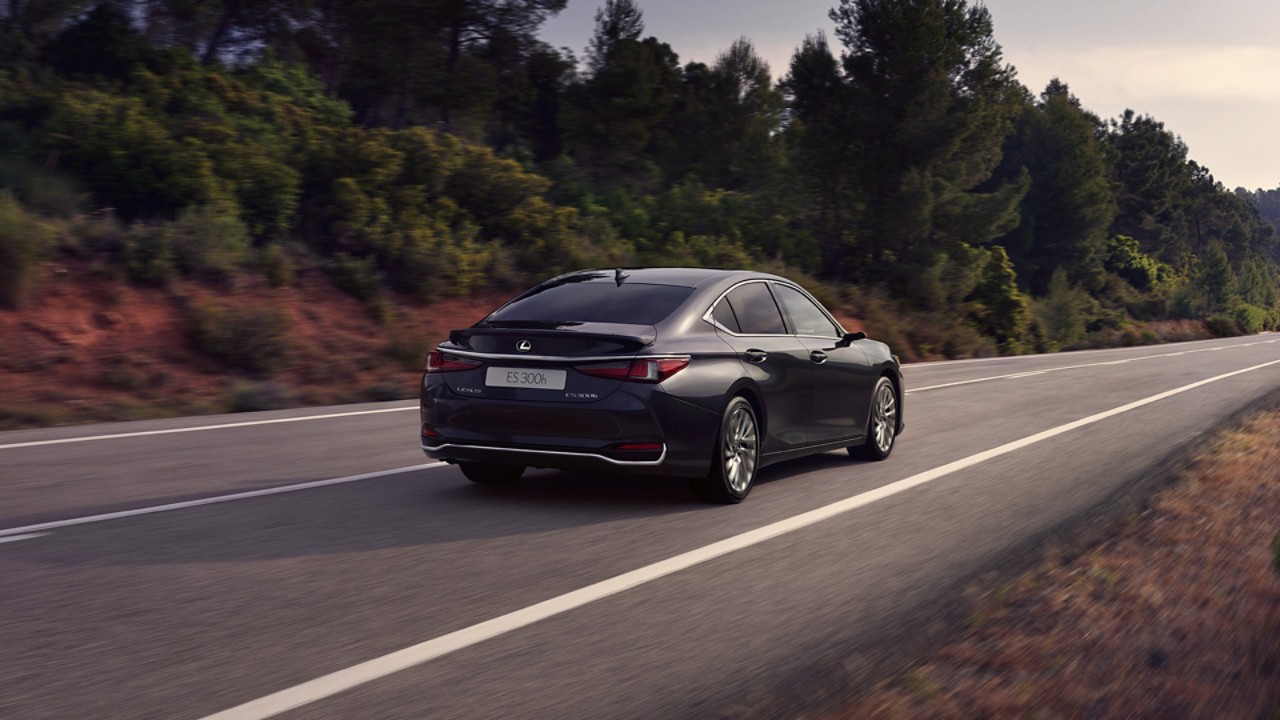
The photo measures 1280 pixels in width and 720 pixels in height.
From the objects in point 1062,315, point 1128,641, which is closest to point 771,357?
point 1128,641

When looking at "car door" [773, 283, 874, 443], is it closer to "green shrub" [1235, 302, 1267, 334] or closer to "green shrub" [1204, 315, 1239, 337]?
"green shrub" [1204, 315, 1239, 337]

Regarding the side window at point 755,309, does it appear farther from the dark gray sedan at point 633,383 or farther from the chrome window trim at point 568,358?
the chrome window trim at point 568,358

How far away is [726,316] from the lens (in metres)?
8.34

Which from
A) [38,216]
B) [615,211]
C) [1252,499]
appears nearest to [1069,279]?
[615,211]

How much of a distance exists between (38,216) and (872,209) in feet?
94.0

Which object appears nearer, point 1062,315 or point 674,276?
point 674,276

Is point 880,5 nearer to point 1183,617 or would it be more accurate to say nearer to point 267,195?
point 267,195

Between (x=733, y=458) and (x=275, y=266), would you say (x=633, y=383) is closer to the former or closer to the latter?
(x=733, y=458)

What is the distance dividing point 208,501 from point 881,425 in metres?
5.34

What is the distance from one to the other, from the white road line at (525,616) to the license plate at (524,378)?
139 centimetres

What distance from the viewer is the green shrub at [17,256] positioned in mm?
16891

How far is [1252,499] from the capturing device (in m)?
7.96

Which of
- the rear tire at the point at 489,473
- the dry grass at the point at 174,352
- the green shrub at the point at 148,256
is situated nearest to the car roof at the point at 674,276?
the rear tire at the point at 489,473

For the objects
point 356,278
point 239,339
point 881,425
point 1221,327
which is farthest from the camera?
point 1221,327
